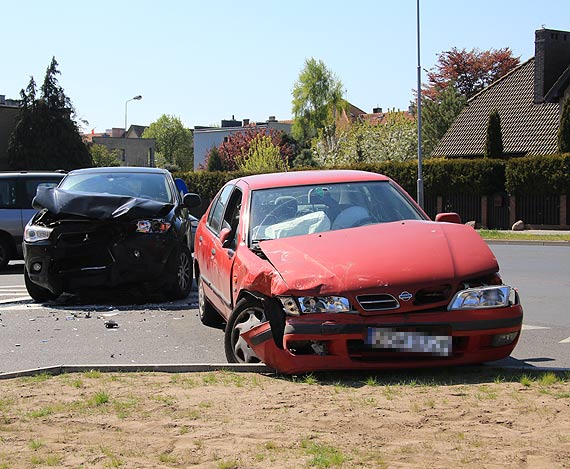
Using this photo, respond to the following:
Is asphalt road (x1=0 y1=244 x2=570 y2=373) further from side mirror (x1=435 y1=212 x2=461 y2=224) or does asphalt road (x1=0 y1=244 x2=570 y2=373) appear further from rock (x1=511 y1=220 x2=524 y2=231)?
rock (x1=511 y1=220 x2=524 y2=231)

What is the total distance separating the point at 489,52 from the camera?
77938 millimetres

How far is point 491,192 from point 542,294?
2617 cm

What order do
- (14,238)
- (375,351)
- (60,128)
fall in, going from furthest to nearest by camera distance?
(60,128)
(14,238)
(375,351)

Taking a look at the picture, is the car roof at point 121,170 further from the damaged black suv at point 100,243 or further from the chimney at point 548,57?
the chimney at point 548,57

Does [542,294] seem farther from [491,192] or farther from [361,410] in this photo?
[491,192]

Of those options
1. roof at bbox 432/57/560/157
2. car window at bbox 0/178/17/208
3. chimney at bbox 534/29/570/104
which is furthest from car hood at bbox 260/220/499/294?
chimney at bbox 534/29/570/104

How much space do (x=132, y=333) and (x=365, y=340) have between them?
404cm

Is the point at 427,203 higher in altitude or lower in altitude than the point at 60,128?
lower

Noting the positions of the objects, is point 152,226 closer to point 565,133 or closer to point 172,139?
point 565,133

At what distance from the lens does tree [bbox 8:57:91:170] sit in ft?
208

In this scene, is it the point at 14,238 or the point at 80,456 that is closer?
the point at 80,456

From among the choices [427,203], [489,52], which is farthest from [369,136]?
[427,203]

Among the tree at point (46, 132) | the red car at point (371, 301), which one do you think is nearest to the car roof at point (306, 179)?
the red car at point (371, 301)

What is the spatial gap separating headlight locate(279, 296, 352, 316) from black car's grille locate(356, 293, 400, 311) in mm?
104
